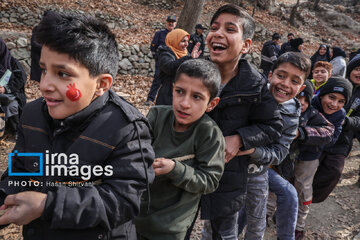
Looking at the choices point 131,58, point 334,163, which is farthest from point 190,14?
point 334,163

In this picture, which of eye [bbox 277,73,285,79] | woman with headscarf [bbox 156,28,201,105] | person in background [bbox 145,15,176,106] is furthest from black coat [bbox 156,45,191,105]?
person in background [bbox 145,15,176,106]

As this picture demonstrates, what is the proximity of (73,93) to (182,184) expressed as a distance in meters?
0.86

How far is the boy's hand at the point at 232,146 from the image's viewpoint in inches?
73.0

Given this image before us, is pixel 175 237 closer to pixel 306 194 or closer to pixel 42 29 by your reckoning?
pixel 42 29

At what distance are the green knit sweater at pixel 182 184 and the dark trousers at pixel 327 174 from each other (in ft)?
7.58

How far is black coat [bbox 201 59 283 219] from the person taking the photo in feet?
6.20

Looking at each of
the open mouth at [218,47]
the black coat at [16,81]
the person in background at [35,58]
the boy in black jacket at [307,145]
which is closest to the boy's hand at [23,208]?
the open mouth at [218,47]

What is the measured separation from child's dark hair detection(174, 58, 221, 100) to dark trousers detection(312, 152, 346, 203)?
2.44 metres

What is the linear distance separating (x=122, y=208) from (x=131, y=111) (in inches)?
18.9

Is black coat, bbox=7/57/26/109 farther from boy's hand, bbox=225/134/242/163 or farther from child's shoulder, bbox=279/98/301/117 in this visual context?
child's shoulder, bbox=279/98/301/117

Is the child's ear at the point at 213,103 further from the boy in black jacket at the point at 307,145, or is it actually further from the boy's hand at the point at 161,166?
the boy in black jacket at the point at 307,145

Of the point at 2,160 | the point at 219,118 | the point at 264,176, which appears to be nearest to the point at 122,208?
the point at 219,118

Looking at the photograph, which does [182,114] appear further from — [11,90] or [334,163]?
[11,90]

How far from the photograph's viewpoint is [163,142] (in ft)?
5.80
